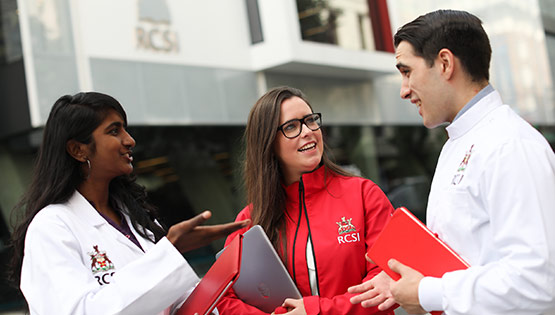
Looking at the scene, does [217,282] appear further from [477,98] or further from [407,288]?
[477,98]

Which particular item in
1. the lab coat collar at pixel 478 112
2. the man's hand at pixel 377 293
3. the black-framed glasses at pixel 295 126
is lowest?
the man's hand at pixel 377 293

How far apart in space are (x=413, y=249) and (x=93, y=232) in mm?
1310

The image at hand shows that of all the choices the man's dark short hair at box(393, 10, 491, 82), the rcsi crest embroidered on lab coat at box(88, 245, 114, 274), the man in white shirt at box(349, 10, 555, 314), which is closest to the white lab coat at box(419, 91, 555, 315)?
the man in white shirt at box(349, 10, 555, 314)

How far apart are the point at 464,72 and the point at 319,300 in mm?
1095

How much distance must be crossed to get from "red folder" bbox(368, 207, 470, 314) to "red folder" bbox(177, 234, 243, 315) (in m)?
0.49

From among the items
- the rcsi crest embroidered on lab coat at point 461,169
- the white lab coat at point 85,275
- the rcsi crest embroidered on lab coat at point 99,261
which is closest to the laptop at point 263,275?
the white lab coat at point 85,275

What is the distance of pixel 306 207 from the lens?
9.01 ft

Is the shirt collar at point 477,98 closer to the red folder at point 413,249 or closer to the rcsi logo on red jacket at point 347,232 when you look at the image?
the red folder at point 413,249

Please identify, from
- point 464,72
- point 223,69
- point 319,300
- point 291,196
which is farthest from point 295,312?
point 223,69

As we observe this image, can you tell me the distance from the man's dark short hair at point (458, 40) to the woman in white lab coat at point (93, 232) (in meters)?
1.00

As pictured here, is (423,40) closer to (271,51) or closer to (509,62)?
(271,51)

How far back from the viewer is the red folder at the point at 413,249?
1904mm

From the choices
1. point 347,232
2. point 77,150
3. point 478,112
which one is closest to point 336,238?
point 347,232

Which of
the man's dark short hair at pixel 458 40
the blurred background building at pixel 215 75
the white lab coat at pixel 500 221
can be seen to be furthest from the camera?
the blurred background building at pixel 215 75
